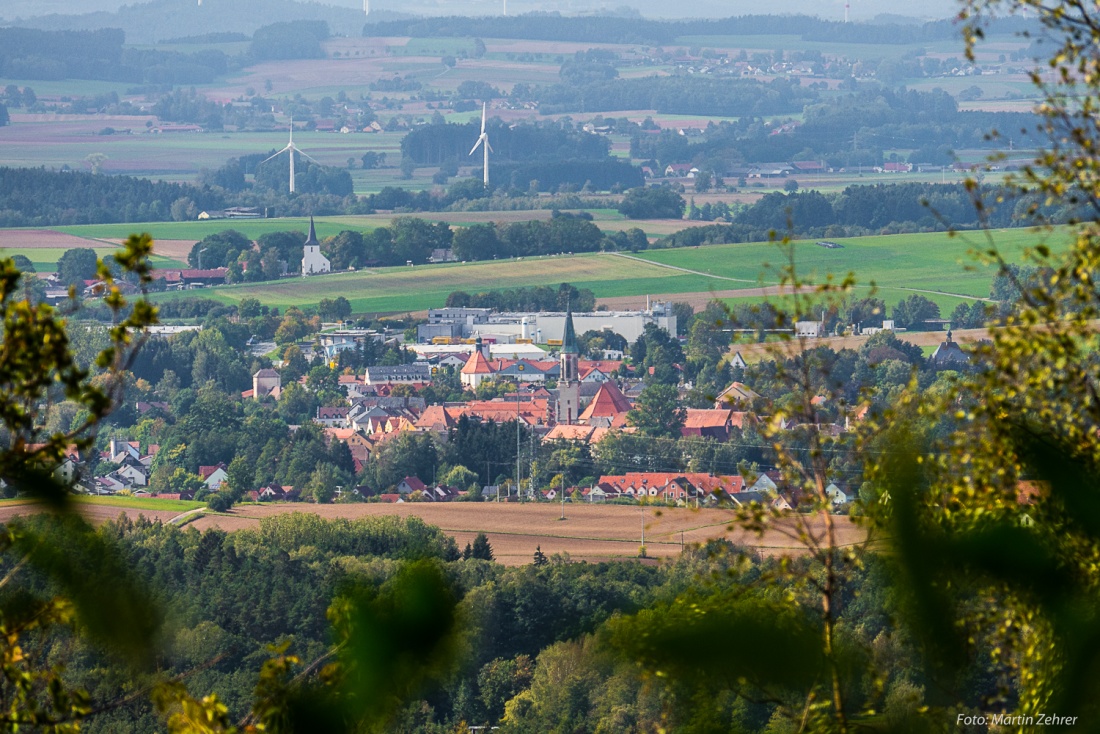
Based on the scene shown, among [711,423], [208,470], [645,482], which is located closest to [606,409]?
[711,423]

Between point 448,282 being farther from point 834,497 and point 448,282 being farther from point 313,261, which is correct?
point 834,497

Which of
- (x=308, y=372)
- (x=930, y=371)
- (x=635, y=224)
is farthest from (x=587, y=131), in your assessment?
(x=930, y=371)

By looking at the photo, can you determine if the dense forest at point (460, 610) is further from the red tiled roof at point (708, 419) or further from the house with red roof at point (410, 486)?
the red tiled roof at point (708, 419)

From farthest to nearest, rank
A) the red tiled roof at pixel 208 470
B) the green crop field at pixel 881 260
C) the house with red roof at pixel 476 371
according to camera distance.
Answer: the green crop field at pixel 881 260 < the house with red roof at pixel 476 371 < the red tiled roof at pixel 208 470

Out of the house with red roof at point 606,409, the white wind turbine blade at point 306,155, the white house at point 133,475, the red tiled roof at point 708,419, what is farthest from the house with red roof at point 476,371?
the white wind turbine blade at point 306,155

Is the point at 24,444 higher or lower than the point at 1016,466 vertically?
higher

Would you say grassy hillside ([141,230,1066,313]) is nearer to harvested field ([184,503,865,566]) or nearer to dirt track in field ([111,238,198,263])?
dirt track in field ([111,238,198,263])

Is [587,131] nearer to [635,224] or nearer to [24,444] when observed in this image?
[635,224]
